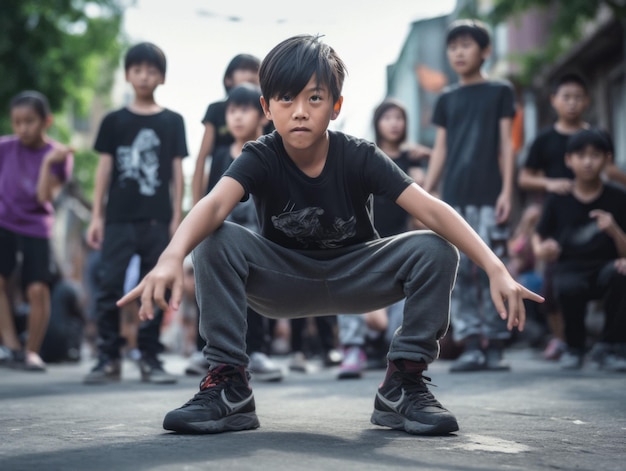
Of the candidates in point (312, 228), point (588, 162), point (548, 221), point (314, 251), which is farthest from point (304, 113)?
point (548, 221)

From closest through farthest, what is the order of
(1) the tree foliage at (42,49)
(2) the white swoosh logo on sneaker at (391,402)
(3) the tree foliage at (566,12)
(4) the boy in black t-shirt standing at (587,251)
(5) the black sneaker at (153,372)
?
(2) the white swoosh logo on sneaker at (391,402) → (5) the black sneaker at (153,372) → (4) the boy in black t-shirt standing at (587,251) → (3) the tree foliage at (566,12) → (1) the tree foliage at (42,49)

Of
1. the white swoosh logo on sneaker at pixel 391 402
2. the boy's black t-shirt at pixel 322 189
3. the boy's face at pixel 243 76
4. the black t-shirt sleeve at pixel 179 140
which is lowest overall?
the white swoosh logo on sneaker at pixel 391 402

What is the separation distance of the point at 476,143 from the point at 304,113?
11.4ft

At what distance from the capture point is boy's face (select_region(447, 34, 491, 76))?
6.60 m

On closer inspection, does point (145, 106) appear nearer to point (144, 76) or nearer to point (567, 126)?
point (144, 76)

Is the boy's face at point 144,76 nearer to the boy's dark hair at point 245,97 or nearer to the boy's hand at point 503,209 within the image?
the boy's dark hair at point 245,97

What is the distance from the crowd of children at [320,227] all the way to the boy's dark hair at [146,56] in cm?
2

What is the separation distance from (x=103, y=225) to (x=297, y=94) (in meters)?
3.31

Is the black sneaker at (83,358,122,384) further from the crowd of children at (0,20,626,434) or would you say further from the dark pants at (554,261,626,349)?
the dark pants at (554,261,626,349)

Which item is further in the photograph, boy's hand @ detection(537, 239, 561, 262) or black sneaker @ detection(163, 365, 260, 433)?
boy's hand @ detection(537, 239, 561, 262)

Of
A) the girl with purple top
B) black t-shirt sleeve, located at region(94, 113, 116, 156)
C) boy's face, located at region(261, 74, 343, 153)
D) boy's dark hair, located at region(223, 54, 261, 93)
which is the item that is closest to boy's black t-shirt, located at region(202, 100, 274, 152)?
boy's dark hair, located at region(223, 54, 261, 93)

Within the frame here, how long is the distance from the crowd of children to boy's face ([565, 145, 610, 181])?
12 millimetres

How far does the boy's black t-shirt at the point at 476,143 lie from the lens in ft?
21.5

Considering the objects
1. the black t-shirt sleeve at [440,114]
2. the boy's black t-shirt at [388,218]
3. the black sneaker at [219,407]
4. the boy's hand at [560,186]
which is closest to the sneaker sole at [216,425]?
the black sneaker at [219,407]
